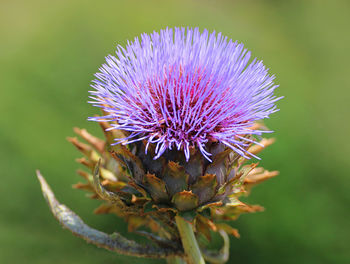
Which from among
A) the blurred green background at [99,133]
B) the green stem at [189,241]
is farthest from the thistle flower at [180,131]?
the blurred green background at [99,133]

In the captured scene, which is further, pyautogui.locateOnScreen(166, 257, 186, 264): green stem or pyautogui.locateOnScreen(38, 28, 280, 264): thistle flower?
pyautogui.locateOnScreen(166, 257, 186, 264): green stem

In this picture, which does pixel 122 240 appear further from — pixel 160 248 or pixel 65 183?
pixel 65 183

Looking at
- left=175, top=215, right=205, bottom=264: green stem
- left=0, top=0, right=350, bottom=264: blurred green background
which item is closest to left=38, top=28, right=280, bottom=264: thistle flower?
left=175, top=215, right=205, bottom=264: green stem

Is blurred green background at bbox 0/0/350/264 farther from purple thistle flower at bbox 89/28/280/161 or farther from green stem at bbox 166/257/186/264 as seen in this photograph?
purple thistle flower at bbox 89/28/280/161

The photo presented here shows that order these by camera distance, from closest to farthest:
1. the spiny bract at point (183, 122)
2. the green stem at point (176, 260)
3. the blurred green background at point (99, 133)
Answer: the spiny bract at point (183, 122) → the green stem at point (176, 260) → the blurred green background at point (99, 133)

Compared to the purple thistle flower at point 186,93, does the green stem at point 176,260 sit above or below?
below

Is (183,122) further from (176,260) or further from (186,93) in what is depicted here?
(176,260)

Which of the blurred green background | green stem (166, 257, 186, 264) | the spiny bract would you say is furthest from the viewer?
the blurred green background

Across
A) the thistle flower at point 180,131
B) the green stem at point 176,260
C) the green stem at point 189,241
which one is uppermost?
the thistle flower at point 180,131

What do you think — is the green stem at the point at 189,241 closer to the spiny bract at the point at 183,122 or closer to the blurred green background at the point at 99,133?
the spiny bract at the point at 183,122
